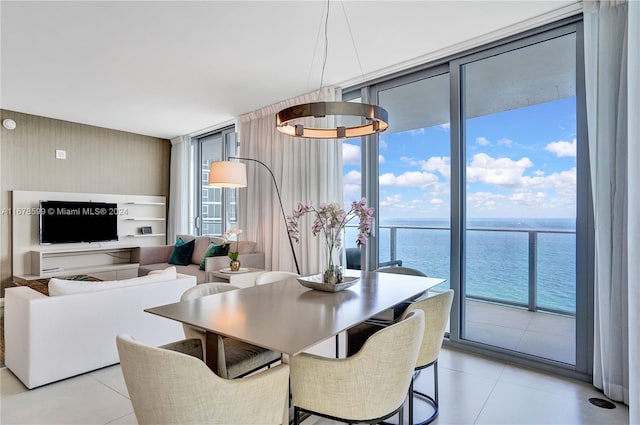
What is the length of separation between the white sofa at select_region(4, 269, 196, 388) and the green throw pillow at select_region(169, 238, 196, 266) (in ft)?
8.02

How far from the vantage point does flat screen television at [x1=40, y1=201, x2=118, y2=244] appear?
537 cm

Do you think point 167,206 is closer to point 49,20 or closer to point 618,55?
point 49,20

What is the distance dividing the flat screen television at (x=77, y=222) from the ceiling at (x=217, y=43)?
1.64m

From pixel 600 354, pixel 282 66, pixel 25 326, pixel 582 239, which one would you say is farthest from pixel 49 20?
pixel 600 354

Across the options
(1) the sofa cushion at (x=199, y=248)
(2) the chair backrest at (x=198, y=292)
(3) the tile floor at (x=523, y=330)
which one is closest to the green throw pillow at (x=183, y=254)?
(1) the sofa cushion at (x=199, y=248)

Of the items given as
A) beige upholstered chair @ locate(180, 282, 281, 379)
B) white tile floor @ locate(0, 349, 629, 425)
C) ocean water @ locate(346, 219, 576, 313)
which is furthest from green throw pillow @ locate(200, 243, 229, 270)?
beige upholstered chair @ locate(180, 282, 281, 379)

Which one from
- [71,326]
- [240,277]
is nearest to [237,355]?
[71,326]

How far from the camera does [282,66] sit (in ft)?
11.8

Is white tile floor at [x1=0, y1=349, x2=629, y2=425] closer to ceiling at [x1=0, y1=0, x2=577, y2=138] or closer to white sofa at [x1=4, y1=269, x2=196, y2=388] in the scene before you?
white sofa at [x1=4, y1=269, x2=196, y2=388]

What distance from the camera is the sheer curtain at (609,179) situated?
7.66ft

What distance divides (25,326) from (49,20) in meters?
2.29

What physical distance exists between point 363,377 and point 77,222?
19.4 ft

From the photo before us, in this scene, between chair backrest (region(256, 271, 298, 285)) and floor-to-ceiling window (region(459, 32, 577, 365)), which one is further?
floor-to-ceiling window (region(459, 32, 577, 365))

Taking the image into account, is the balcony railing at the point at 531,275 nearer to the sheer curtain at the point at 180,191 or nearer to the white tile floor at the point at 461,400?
the white tile floor at the point at 461,400
